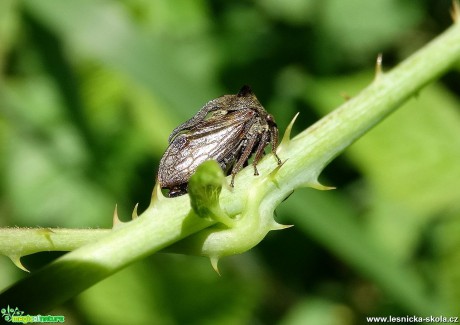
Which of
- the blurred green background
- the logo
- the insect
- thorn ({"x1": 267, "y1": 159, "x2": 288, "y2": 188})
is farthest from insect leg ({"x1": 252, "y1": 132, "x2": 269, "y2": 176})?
the blurred green background

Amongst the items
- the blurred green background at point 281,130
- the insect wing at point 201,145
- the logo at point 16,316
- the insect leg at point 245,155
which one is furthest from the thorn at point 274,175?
the blurred green background at point 281,130

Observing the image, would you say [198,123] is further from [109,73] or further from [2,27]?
[2,27]

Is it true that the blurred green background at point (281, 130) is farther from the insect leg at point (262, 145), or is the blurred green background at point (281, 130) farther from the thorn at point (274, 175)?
the thorn at point (274, 175)

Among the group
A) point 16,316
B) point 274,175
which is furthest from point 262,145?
point 16,316

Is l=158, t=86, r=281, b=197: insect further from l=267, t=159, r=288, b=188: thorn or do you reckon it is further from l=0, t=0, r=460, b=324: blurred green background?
l=0, t=0, r=460, b=324: blurred green background

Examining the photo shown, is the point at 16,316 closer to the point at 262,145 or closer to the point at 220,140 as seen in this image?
the point at 220,140

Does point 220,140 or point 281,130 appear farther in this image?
point 281,130
